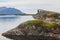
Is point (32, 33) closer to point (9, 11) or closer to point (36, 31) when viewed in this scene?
point (36, 31)

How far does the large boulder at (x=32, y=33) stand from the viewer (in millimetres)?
5156

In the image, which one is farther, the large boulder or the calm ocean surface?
the calm ocean surface

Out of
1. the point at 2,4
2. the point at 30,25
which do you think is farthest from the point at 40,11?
the point at 2,4

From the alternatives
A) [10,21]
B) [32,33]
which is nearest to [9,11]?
[10,21]

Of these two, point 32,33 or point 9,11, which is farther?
point 9,11

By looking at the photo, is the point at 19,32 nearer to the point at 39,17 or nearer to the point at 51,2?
the point at 39,17

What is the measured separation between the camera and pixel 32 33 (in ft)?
17.1

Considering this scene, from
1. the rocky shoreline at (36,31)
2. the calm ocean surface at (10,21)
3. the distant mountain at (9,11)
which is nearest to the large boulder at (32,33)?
the rocky shoreline at (36,31)

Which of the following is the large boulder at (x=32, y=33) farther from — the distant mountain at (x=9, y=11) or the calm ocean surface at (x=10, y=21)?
the distant mountain at (x=9, y=11)

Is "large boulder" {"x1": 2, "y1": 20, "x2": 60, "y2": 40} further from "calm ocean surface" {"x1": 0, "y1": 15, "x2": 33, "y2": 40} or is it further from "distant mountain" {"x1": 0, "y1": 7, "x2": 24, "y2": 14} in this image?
"distant mountain" {"x1": 0, "y1": 7, "x2": 24, "y2": 14}

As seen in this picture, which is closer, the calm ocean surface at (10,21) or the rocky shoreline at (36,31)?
the rocky shoreline at (36,31)

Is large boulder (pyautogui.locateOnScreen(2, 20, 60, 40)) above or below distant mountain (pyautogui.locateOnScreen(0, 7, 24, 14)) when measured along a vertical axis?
below

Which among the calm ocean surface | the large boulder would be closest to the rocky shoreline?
the large boulder

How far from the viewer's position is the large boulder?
5.16 m
